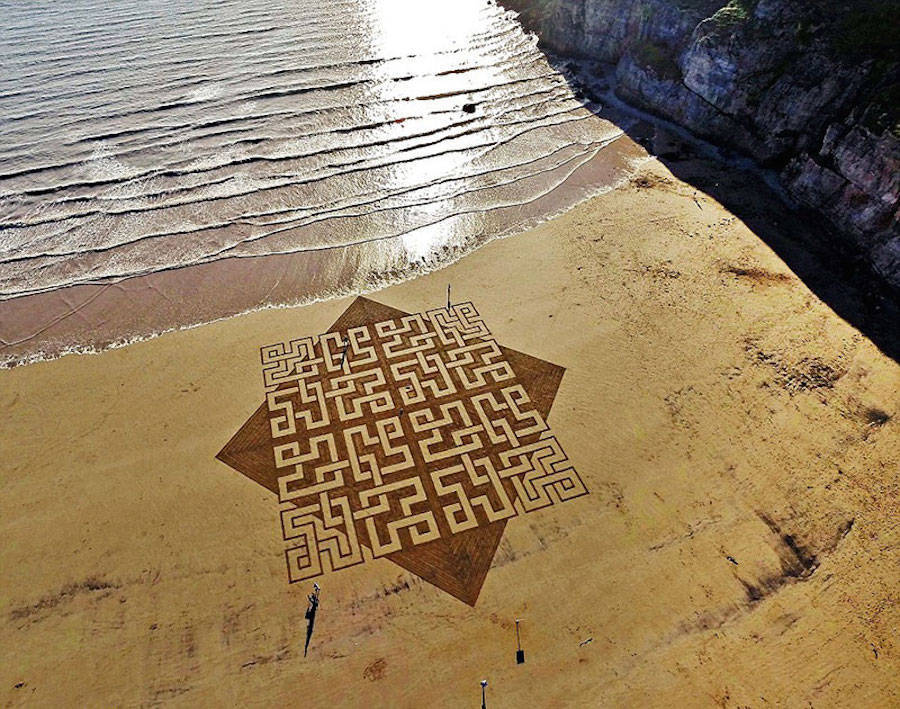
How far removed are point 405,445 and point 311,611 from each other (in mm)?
5290

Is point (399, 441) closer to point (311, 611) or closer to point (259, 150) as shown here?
point (311, 611)

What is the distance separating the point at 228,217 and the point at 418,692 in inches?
844

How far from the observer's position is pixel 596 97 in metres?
34.6

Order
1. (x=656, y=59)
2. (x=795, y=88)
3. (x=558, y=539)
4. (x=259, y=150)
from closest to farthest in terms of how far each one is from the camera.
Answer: (x=558, y=539)
(x=795, y=88)
(x=259, y=150)
(x=656, y=59)

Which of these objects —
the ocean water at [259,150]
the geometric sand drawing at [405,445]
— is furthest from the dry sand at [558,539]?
the ocean water at [259,150]

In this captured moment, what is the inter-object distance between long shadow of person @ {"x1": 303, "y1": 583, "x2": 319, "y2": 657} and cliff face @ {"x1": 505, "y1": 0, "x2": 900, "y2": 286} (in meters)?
22.9

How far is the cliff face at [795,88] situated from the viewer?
877 inches

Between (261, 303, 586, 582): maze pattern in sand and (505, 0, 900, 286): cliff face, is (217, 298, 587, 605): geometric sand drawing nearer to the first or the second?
(261, 303, 586, 582): maze pattern in sand

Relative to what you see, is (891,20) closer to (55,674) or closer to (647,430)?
(647,430)

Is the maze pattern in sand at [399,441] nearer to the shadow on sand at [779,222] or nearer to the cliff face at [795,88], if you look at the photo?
the shadow on sand at [779,222]

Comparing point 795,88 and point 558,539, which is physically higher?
point 795,88

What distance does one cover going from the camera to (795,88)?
2612cm

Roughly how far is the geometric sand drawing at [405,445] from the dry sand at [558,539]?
56 centimetres

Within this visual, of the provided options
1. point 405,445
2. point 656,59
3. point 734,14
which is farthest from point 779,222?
point 405,445
